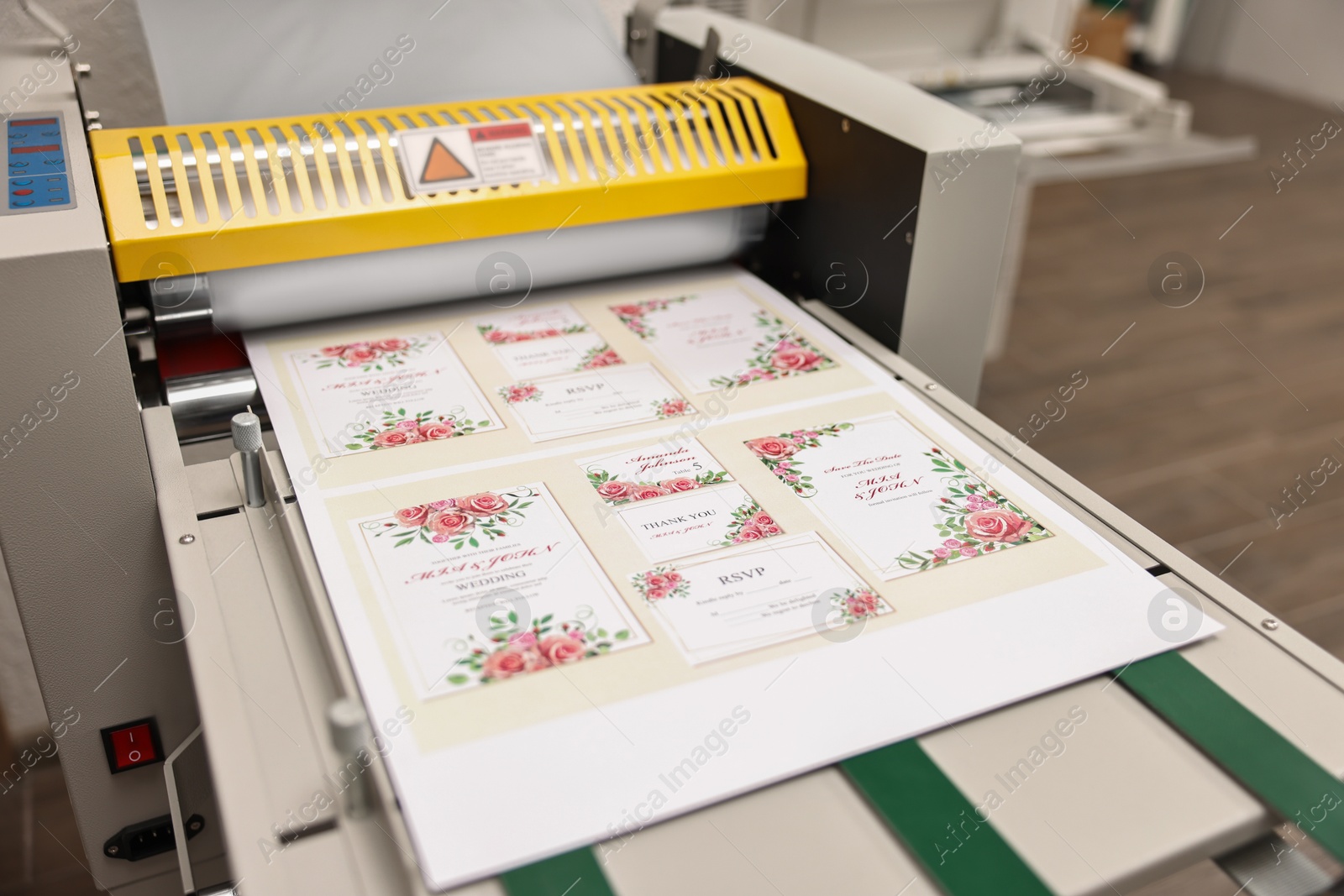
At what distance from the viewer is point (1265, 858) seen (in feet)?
2.08

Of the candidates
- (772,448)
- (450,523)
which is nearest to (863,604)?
(772,448)

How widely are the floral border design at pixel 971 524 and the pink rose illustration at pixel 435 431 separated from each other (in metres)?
0.40

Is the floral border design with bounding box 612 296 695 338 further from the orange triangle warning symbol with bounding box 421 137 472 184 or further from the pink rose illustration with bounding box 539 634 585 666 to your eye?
the pink rose illustration with bounding box 539 634 585 666

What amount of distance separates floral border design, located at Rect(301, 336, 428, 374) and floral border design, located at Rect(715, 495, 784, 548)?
39 cm

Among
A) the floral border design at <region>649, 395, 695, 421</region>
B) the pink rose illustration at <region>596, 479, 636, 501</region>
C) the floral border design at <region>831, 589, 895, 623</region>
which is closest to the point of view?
the floral border design at <region>831, 589, 895, 623</region>

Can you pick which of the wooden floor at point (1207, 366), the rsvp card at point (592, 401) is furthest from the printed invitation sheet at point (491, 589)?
the wooden floor at point (1207, 366)

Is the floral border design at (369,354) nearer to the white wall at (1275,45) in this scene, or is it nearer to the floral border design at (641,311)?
the floral border design at (641,311)

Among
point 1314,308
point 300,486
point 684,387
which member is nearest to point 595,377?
point 684,387

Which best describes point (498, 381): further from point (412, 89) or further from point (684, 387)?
point (412, 89)

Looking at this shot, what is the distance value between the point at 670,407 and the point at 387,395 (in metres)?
0.26

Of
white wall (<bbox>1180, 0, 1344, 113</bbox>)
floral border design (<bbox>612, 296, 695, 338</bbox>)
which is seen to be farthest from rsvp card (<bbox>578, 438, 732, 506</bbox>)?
white wall (<bbox>1180, 0, 1344, 113</bbox>)

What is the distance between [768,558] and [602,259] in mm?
475

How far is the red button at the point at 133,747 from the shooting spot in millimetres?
929

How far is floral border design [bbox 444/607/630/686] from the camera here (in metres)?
0.67
